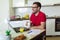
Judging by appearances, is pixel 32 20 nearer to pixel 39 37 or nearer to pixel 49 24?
pixel 39 37

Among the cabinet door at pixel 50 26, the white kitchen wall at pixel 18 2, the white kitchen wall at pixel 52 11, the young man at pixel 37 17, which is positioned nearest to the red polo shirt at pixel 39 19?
the young man at pixel 37 17

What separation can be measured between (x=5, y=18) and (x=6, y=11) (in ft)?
0.74

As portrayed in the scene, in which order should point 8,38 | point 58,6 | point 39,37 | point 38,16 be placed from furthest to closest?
point 58,6 < point 38,16 < point 39,37 < point 8,38

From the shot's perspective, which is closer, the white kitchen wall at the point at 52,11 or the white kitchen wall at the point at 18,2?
the white kitchen wall at the point at 18,2

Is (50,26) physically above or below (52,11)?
below

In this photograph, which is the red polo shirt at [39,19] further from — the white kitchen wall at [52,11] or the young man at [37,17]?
the white kitchen wall at [52,11]

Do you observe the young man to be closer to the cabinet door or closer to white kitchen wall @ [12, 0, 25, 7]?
the cabinet door

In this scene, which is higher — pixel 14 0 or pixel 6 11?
pixel 14 0

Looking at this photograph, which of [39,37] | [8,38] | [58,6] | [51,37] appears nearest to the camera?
[8,38]

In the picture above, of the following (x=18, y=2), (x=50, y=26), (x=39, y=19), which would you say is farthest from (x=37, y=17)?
(x=18, y=2)

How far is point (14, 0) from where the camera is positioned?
16.0 feet

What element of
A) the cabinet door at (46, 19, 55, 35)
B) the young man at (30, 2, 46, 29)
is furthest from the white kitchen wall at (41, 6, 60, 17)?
the young man at (30, 2, 46, 29)

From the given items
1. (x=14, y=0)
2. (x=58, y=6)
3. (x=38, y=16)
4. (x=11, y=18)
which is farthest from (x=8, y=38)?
(x=58, y=6)

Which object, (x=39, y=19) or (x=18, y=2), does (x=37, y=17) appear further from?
(x=18, y=2)
